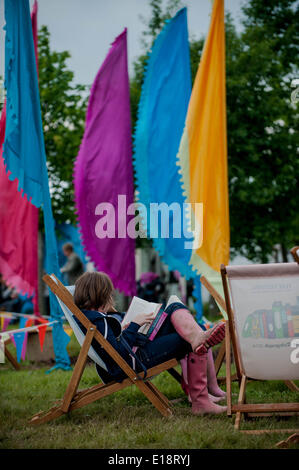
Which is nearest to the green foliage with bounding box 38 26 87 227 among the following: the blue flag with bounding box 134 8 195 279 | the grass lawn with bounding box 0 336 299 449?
the blue flag with bounding box 134 8 195 279

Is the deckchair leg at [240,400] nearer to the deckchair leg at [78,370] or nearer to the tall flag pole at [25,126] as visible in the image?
the deckchair leg at [78,370]

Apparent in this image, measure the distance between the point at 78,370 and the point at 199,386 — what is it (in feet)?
2.53

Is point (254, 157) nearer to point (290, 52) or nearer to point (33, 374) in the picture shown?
Answer: point (290, 52)

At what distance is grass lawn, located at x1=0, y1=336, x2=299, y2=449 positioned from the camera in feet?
9.71

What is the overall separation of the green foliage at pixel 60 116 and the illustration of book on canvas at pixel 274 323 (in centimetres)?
656

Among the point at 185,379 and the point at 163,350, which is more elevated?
the point at 163,350

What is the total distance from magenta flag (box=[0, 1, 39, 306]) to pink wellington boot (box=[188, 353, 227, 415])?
10.1 ft

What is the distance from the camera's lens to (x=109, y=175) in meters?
6.50

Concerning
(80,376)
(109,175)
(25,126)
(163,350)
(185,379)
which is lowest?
(185,379)

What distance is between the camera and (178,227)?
5777 millimetres

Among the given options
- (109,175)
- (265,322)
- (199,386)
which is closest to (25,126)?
(109,175)

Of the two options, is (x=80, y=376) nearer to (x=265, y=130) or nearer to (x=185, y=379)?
(x=185, y=379)

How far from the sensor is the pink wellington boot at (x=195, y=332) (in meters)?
3.43

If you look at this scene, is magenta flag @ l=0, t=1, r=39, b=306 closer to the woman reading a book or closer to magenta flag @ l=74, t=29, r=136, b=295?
magenta flag @ l=74, t=29, r=136, b=295
